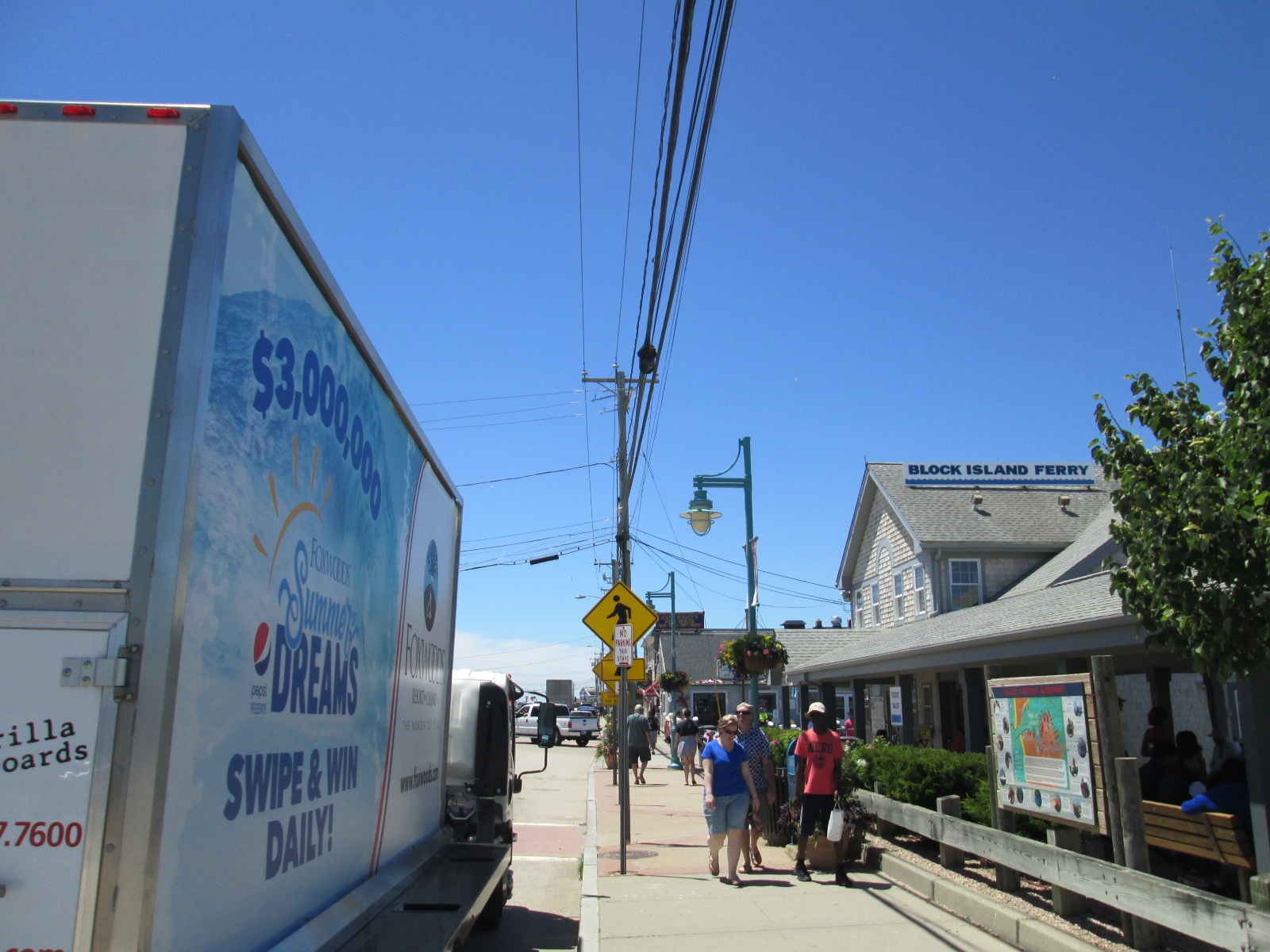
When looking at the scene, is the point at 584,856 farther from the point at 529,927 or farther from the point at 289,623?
the point at 289,623

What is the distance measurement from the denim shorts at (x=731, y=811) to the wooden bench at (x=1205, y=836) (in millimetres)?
3591

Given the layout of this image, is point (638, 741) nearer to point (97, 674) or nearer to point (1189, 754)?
point (1189, 754)

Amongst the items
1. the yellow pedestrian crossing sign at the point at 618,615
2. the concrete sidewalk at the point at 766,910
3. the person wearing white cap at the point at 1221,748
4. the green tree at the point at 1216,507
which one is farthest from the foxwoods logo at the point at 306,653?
the person wearing white cap at the point at 1221,748

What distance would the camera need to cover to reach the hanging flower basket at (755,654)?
66.1 feet

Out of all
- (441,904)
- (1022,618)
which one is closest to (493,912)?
(441,904)

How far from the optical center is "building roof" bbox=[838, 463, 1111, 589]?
22281mm

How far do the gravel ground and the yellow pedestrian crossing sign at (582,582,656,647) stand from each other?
12.1 feet

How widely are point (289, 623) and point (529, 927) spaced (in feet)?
20.6

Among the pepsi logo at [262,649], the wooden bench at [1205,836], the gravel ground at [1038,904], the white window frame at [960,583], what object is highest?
the white window frame at [960,583]

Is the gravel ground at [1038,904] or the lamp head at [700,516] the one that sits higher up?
the lamp head at [700,516]

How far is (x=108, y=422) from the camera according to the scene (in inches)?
109

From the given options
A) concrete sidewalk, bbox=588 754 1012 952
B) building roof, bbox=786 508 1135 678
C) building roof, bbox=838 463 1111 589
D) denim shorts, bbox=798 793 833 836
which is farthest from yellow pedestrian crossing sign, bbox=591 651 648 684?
building roof, bbox=838 463 1111 589

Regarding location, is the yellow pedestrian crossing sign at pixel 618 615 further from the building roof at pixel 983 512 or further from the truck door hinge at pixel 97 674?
the building roof at pixel 983 512

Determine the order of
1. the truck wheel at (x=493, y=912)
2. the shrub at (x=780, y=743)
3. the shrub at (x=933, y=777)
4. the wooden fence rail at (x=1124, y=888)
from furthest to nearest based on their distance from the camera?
the shrub at (x=780, y=743), the shrub at (x=933, y=777), the truck wheel at (x=493, y=912), the wooden fence rail at (x=1124, y=888)
